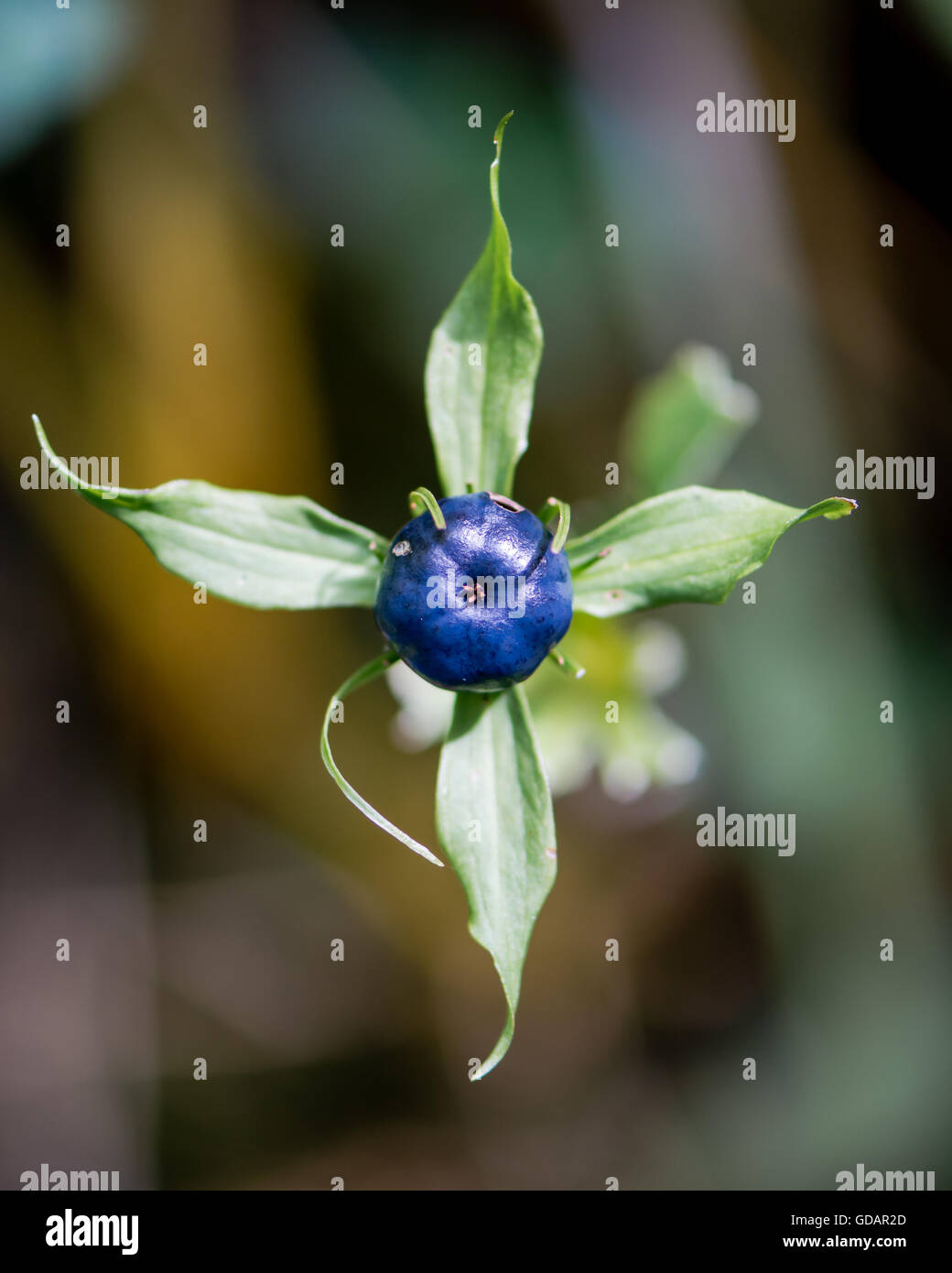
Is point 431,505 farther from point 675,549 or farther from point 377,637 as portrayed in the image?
point 377,637

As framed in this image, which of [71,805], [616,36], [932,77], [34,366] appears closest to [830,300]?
[932,77]

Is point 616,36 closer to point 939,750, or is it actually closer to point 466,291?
point 466,291

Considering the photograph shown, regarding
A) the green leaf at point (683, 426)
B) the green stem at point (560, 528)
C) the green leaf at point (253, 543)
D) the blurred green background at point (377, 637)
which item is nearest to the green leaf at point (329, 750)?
the green leaf at point (253, 543)

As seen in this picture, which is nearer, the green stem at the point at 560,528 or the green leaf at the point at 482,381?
the green stem at the point at 560,528

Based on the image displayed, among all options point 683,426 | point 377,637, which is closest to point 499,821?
point 683,426

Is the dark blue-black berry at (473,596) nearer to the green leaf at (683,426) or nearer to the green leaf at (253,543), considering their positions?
the green leaf at (253,543)

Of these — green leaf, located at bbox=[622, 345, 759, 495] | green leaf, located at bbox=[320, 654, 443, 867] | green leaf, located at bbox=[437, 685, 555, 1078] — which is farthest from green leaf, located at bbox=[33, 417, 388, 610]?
green leaf, located at bbox=[622, 345, 759, 495]

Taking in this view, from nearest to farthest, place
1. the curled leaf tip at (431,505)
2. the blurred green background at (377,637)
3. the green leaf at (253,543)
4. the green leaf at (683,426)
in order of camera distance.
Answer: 1. the curled leaf tip at (431,505)
2. the green leaf at (253,543)
3. the green leaf at (683,426)
4. the blurred green background at (377,637)
